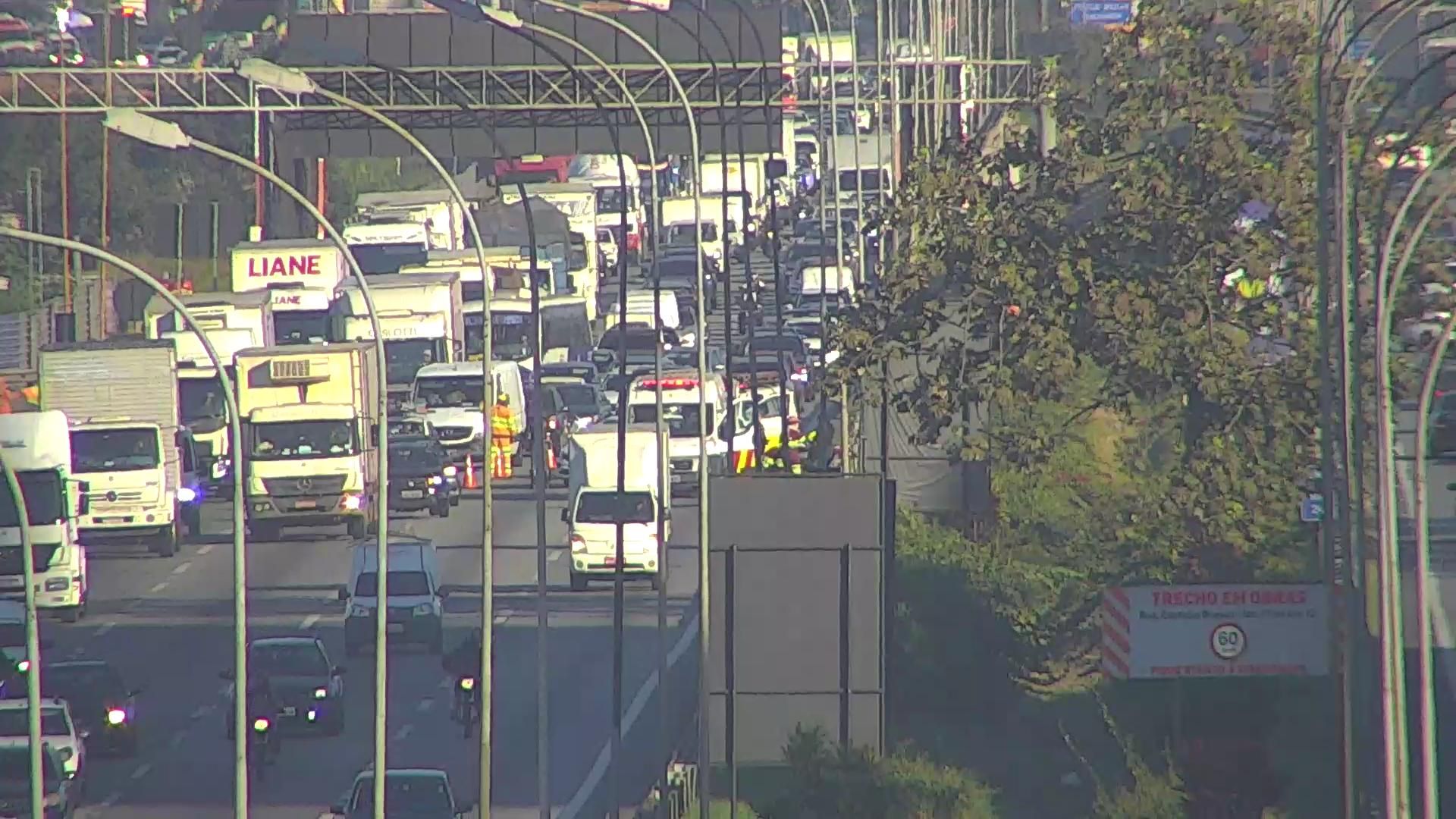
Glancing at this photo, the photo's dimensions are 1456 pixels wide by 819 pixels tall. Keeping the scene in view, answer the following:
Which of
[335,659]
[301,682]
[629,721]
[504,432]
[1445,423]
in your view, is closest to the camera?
[301,682]

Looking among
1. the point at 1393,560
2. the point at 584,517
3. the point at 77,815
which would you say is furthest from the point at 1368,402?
the point at 584,517

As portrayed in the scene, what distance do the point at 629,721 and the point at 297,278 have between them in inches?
1260

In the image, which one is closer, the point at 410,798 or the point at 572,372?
the point at 410,798

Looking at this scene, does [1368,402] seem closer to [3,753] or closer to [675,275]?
[3,753]

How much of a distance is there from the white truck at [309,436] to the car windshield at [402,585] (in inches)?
340

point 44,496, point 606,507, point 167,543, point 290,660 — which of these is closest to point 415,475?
point 167,543

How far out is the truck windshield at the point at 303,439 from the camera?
163 feet

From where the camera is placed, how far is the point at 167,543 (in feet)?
165

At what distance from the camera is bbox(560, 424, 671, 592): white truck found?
45.6m

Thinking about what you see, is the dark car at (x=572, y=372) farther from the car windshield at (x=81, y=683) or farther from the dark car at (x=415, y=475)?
the car windshield at (x=81, y=683)

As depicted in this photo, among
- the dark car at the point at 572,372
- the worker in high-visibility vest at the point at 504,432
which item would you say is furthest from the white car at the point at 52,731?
the dark car at the point at 572,372

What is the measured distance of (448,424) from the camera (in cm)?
5869

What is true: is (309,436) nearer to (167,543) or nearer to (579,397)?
(167,543)

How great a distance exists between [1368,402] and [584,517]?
16.6 m
